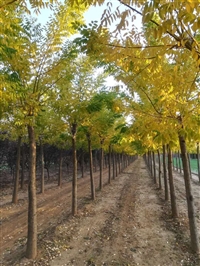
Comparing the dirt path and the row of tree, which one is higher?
the row of tree

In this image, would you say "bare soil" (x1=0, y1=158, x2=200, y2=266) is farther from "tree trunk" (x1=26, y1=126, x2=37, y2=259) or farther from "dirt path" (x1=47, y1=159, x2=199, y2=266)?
"tree trunk" (x1=26, y1=126, x2=37, y2=259)

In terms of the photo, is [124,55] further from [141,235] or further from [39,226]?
[39,226]

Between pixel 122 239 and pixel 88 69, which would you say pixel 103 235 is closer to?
pixel 122 239

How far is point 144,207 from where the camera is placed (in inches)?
443

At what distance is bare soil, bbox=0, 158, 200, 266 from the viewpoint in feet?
19.1

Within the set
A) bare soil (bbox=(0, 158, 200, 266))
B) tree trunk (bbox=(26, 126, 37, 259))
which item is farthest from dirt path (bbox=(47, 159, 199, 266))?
tree trunk (bbox=(26, 126, 37, 259))

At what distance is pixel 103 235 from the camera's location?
7.49 metres

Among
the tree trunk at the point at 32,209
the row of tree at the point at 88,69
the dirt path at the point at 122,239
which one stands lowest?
the dirt path at the point at 122,239

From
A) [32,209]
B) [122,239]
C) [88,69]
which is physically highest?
[88,69]

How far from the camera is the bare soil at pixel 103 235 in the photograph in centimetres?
582

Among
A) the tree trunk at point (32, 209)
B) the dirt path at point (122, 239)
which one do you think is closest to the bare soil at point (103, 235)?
the dirt path at point (122, 239)

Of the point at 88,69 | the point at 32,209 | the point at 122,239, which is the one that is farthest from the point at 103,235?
the point at 88,69

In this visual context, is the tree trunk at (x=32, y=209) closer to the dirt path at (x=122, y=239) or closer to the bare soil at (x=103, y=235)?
the bare soil at (x=103, y=235)

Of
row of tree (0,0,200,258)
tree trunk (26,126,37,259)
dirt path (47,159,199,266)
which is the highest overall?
row of tree (0,0,200,258)
